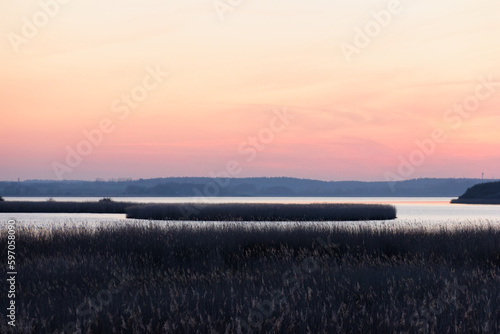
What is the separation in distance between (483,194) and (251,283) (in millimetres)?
124165

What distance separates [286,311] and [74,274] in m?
5.70

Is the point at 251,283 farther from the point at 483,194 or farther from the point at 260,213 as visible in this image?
the point at 483,194

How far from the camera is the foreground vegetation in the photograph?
22.9 feet

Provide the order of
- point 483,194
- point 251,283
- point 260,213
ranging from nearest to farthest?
point 251,283 < point 260,213 < point 483,194

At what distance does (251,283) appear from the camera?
10.3 meters

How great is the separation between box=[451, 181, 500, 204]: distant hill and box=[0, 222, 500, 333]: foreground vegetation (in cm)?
10903

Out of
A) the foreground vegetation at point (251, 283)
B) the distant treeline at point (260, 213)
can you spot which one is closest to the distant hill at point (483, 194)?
the distant treeline at point (260, 213)

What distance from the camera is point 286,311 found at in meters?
7.38

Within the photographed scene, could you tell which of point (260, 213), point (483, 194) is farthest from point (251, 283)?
point (483, 194)

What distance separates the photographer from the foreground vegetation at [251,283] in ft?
22.9

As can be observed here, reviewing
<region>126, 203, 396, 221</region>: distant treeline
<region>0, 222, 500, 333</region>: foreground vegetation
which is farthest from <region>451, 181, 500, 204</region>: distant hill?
<region>0, 222, 500, 333</region>: foreground vegetation

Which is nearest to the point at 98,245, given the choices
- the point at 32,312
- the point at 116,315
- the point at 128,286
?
the point at 128,286

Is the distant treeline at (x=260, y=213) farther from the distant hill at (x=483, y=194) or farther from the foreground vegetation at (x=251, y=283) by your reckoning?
the distant hill at (x=483, y=194)

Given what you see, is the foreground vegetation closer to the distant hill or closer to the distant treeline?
the distant treeline
